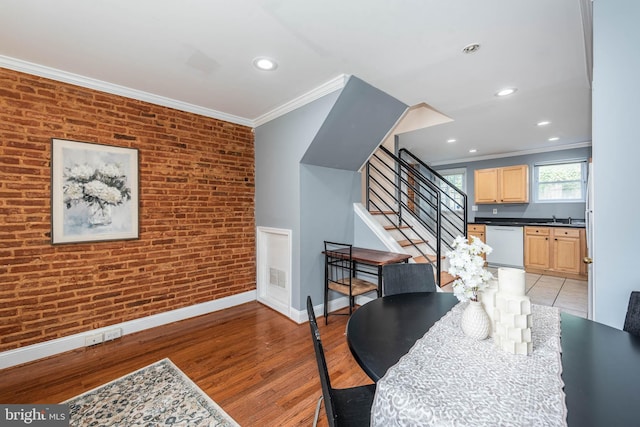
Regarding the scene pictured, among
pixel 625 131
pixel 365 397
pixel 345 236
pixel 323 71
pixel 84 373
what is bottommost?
pixel 84 373

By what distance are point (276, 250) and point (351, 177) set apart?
137 cm

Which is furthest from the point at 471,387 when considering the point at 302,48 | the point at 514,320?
the point at 302,48

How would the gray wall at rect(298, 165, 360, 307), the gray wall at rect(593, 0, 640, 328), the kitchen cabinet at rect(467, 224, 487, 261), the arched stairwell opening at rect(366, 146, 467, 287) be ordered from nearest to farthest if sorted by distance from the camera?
the gray wall at rect(593, 0, 640, 328) < the gray wall at rect(298, 165, 360, 307) < the arched stairwell opening at rect(366, 146, 467, 287) < the kitchen cabinet at rect(467, 224, 487, 261)

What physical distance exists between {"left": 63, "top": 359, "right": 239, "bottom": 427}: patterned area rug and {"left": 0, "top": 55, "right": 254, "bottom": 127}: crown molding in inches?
101

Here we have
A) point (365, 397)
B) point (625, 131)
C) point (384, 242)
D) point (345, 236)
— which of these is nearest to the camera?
point (365, 397)

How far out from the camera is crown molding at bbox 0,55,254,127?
220 cm

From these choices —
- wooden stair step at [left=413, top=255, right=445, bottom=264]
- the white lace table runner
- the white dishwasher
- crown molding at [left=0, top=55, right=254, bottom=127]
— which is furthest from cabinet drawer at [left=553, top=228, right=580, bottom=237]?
crown molding at [left=0, top=55, right=254, bottom=127]

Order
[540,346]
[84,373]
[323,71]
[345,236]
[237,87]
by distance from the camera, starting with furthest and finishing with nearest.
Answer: [345,236]
[237,87]
[323,71]
[84,373]
[540,346]

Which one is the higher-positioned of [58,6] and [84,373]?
[58,6]

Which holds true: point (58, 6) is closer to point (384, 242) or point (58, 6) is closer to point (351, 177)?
point (351, 177)

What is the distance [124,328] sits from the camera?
2.69m

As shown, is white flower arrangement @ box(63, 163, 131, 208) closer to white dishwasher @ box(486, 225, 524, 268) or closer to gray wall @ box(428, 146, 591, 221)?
white dishwasher @ box(486, 225, 524, 268)

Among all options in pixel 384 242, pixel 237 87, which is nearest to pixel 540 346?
pixel 384 242

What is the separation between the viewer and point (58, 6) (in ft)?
5.31
